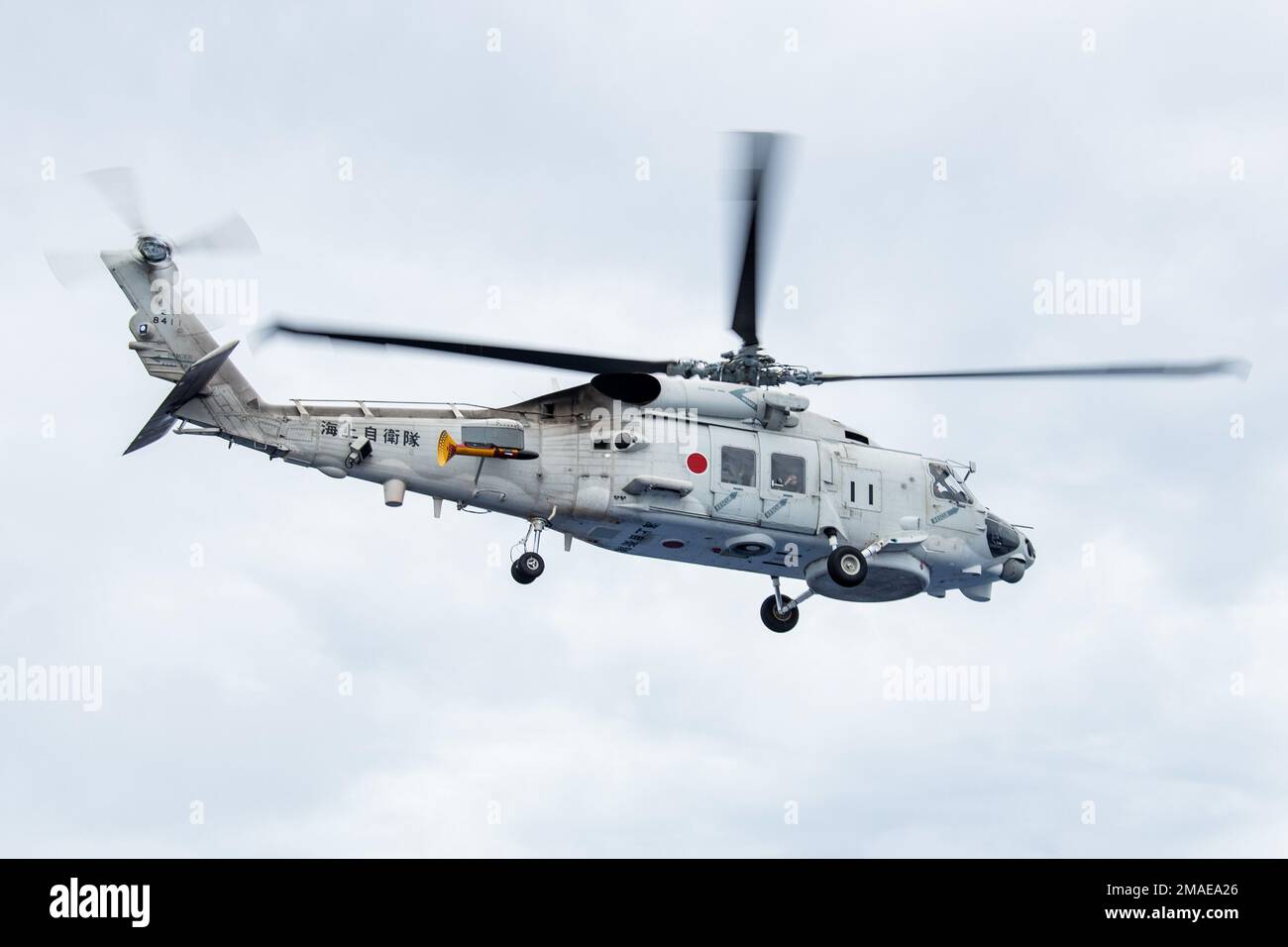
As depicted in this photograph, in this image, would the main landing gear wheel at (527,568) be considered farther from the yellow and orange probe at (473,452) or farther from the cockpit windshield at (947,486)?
the cockpit windshield at (947,486)

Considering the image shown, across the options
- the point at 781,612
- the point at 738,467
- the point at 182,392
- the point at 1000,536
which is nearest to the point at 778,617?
the point at 781,612

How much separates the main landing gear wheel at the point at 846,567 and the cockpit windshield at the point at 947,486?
9.15 feet

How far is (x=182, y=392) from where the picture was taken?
103 feet

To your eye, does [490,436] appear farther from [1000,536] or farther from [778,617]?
[1000,536]

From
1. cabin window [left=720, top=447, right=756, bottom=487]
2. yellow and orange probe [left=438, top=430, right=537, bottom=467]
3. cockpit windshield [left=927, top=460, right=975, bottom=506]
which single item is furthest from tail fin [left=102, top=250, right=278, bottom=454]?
cockpit windshield [left=927, top=460, right=975, bottom=506]

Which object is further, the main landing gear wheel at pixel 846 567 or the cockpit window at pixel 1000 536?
the cockpit window at pixel 1000 536

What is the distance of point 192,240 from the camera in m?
32.5

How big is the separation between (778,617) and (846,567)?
2315mm

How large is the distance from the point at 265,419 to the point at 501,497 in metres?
4.42

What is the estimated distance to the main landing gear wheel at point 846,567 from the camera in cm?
3519

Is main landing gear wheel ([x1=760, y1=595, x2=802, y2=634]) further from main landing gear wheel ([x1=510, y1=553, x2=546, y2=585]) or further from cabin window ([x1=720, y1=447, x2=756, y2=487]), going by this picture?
main landing gear wheel ([x1=510, y1=553, x2=546, y2=585])

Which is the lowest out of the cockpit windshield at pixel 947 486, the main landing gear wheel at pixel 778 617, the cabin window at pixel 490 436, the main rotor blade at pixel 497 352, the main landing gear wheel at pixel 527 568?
the main landing gear wheel at pixel 778 617

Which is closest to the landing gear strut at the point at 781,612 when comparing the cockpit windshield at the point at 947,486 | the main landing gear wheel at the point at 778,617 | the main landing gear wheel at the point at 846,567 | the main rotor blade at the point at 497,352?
the main landing gear wheel at the point at 778,617
